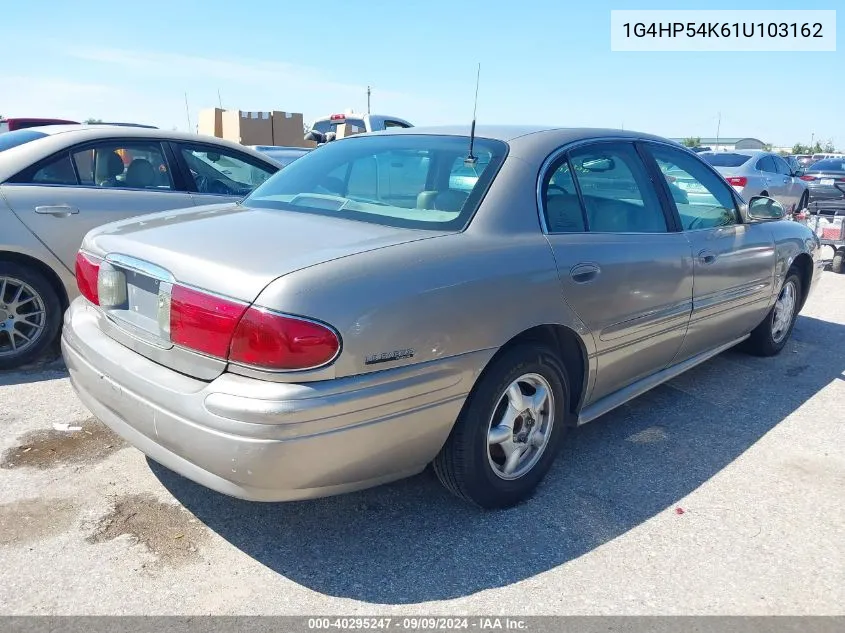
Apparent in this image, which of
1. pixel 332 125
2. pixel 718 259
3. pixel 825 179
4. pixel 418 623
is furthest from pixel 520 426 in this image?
pixel 825 179

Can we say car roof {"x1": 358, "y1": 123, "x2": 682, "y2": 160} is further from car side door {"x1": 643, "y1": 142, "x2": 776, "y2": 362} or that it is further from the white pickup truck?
the white pickup truck

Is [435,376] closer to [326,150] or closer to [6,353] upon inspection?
[326,150]

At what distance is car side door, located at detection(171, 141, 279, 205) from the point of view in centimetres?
498

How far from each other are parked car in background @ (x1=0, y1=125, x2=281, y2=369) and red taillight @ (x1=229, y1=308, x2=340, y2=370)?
2836mm

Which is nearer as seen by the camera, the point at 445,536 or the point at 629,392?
the point at 445,536

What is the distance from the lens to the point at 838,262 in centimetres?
867

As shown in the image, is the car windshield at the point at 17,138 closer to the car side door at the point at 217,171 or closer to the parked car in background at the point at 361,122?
the car side door at the point at 217,171

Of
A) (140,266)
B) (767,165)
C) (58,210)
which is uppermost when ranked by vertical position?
(767,165)

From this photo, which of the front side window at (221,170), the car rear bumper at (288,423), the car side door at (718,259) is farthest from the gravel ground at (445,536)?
the front side window at (221,170)

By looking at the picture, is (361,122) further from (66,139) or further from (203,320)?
(203,320)

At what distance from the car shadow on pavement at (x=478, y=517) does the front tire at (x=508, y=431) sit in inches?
5.4

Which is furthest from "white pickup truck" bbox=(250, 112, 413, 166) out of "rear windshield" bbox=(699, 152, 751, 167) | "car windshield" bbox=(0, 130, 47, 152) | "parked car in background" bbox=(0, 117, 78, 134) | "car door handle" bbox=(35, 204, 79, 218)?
"car door handle" bbox=(35, 204, 79, 218)

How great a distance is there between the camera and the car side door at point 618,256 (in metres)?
2.98

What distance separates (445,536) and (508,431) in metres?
0.48
